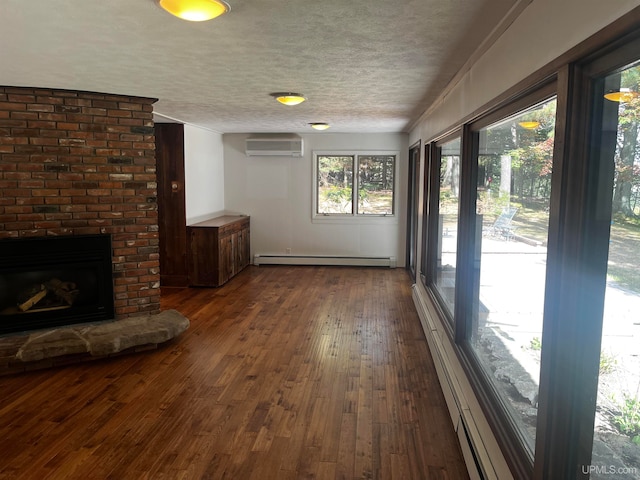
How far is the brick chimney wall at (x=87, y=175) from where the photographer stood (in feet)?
13.9

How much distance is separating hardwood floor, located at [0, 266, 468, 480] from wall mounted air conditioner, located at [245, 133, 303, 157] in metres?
3.78

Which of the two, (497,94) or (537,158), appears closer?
(537,158)

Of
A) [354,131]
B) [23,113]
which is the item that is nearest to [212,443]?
[23,113]

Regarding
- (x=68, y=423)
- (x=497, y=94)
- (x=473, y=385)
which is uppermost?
(x=497, y=94)

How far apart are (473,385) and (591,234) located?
159 centimetres

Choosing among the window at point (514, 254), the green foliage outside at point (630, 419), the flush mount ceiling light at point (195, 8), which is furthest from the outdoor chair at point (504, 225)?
the flush mount ceiling light at point (195, 8)

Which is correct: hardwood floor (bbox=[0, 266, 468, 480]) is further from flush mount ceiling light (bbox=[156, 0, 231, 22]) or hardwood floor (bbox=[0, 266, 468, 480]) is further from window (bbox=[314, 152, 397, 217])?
window (bbox=[314, 152, 397, 217])

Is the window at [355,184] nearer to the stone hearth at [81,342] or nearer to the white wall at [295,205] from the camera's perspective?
the white wall at [295,205]

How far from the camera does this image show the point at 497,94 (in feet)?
8.16

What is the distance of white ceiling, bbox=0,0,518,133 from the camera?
218cm

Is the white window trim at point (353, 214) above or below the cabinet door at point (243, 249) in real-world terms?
above

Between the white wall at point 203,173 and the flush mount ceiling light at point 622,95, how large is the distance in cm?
614

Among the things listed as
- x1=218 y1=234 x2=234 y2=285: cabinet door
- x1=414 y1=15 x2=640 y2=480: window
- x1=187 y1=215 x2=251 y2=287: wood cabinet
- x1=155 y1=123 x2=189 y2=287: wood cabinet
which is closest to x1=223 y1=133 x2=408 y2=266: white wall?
x1=218 y1=234 x2=234 y2=285: cabinet door

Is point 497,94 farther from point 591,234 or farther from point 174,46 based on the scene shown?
point 174,46
